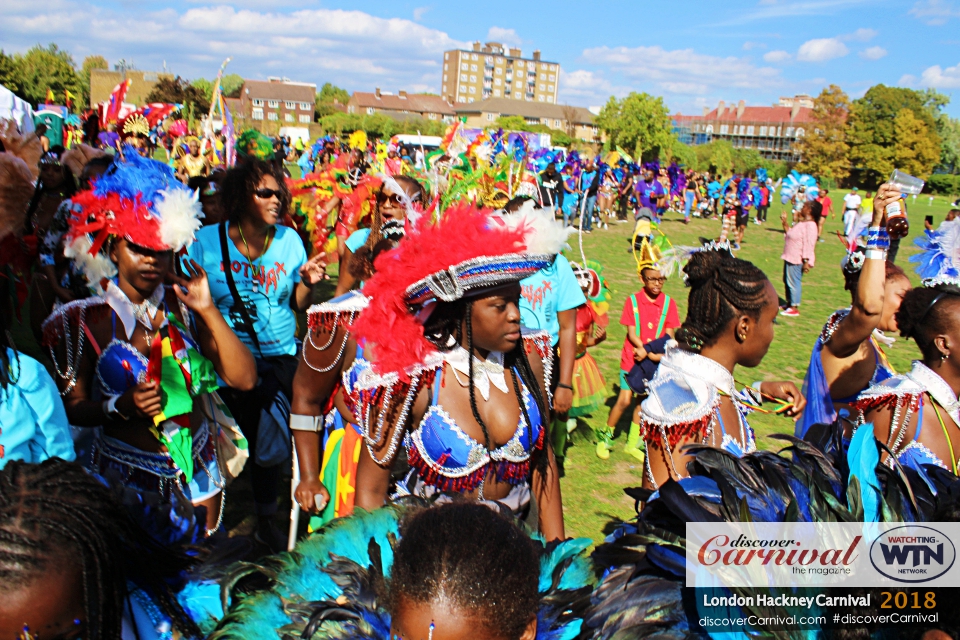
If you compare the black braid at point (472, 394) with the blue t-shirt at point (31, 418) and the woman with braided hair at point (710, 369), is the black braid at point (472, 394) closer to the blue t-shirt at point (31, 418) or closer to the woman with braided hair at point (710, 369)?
the woman with braided hair at point (710, 369)

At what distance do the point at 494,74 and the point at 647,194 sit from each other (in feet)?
533

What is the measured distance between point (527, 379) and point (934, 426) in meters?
1.67

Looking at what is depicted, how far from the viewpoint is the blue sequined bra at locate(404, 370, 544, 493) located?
2.39 meters

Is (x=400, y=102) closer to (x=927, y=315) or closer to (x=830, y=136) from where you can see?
(x=830, y=136)

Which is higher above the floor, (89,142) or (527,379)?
(89,142)

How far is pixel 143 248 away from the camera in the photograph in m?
2.63

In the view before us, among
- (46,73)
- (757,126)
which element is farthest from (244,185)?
(757,126)

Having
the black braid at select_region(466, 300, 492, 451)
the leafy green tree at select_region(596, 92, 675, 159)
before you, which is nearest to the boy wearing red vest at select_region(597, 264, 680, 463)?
the black braid at select_region(466, 300, 492, 451)

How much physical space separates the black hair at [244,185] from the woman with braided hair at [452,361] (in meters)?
1.83

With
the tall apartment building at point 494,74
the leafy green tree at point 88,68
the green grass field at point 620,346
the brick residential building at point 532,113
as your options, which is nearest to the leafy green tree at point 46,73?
the leafy green tree at point 88,68

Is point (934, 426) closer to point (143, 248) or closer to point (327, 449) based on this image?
point (327, 449)

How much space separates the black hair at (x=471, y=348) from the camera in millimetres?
2432

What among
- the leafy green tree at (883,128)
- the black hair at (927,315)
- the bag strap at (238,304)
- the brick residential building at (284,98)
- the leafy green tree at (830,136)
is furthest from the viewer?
the brick residential building at (284,98)

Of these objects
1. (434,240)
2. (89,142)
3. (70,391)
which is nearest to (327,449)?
(70,391)
